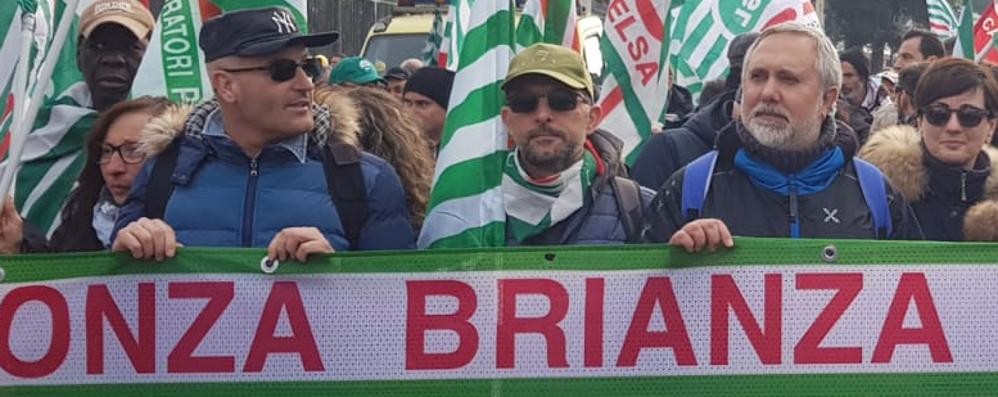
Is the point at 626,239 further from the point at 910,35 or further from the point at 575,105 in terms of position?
the point at 910,35

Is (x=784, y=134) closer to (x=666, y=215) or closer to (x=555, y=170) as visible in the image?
(x=666, y=215)

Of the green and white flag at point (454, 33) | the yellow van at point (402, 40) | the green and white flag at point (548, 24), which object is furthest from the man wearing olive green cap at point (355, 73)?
the yellow van at point (402, 40)

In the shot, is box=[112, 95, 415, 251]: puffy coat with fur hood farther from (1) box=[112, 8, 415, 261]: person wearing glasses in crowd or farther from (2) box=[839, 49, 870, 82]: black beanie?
Answer: (2) box=[839, 49, 870, 82]: black beanie

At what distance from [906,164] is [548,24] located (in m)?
1.27

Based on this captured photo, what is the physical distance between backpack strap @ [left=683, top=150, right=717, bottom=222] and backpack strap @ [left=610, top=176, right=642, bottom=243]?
189 millimetres

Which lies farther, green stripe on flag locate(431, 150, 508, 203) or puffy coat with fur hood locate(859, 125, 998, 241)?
puffy coat with fur hood locate(859, 125, 998, 241)

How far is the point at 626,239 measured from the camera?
5402mm

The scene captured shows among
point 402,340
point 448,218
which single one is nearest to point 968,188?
point 448,218

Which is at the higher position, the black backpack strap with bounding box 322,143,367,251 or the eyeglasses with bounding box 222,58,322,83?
the eyeglasses with bounding box 222,58,322,83

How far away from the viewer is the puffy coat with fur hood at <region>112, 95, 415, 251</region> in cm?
497

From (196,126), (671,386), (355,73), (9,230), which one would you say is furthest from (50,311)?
(355,73)

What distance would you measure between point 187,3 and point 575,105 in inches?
91.3

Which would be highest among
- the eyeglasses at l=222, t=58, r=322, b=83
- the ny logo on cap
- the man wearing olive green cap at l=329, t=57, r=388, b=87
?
the ny logo on cap

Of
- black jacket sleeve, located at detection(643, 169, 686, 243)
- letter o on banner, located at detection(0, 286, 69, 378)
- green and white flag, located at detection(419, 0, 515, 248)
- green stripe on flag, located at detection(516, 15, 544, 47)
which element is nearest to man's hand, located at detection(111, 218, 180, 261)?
letter o on banner, located at detection(0, 286, 69, 378)
